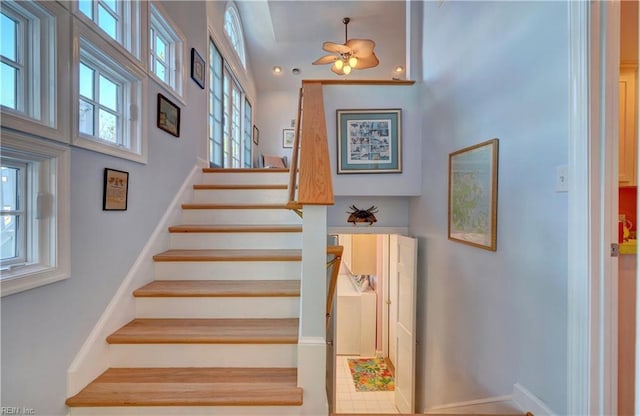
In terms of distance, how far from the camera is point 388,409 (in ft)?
12.1

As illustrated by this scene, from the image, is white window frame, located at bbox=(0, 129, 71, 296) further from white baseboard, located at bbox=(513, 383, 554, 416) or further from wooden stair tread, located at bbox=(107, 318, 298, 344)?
white baseboard, located at bbox=(513, 383, 554, 416)

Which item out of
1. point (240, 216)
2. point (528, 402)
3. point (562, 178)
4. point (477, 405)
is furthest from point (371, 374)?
point (562, 178)

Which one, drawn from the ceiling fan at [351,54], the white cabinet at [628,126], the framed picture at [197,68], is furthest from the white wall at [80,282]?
the white cabinet at [628,126]

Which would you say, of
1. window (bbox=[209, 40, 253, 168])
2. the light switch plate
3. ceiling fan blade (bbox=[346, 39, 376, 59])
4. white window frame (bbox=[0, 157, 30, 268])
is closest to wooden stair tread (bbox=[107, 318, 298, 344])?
white window frame (bbox=[0, 157, 30, 268])

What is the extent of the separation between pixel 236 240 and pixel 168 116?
1.13m

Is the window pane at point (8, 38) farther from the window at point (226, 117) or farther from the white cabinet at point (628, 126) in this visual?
the white cabinet at point (628, 126)

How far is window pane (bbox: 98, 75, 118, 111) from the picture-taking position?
166 cm

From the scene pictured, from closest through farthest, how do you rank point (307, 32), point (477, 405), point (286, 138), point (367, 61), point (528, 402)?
point (528, 402) → point (477, 405) → point (367, 61) → point (307, 32) → point (286, 138)

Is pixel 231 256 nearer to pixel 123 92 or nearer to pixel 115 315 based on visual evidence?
pixel 115 315

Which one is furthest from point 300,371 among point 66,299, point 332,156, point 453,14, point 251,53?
point 251,53

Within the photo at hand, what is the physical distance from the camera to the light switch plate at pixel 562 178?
50.3 inches

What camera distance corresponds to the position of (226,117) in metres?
4.29

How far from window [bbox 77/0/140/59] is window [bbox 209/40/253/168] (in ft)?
5.60

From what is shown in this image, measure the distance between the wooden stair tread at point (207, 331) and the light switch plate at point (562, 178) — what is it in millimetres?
1431
